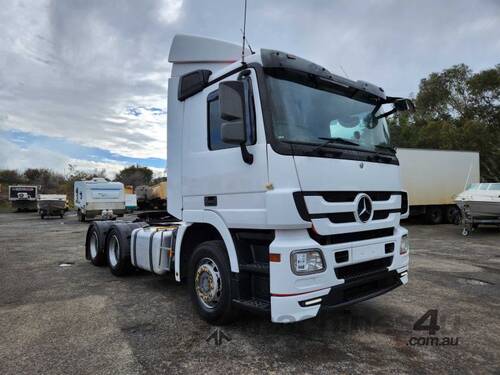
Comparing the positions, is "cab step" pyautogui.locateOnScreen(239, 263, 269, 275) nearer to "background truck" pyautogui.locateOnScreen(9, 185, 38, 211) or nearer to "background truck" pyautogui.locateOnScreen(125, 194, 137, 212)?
"background truck" pyautogui.locateOnScreen(125, 194, 137, 212)

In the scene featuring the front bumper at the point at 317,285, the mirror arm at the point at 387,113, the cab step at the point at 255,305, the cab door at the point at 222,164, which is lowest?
the cab step at the point at 255,305

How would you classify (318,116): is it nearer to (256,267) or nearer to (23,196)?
(256,267)

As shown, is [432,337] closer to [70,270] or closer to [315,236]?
[315,236]

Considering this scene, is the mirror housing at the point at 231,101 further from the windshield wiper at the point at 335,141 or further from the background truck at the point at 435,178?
the background truck at the point at 435,178

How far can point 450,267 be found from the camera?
25.6 feet

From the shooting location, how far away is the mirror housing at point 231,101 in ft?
11.4

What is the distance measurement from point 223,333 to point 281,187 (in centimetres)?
175

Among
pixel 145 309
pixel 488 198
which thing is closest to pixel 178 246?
pixel 145 309

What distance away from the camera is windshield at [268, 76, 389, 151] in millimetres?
3578

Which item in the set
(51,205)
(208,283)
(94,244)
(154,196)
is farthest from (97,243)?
(154,196)

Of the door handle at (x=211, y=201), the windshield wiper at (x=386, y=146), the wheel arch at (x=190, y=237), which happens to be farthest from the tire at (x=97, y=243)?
the windshield wiper at (x=386, y=146)

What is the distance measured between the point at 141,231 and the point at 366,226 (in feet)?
12.6

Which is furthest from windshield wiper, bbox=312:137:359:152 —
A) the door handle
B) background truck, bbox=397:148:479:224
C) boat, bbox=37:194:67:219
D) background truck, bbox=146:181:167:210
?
background truck, bbox=146:181:167:210

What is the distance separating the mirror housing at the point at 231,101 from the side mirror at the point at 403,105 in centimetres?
218
